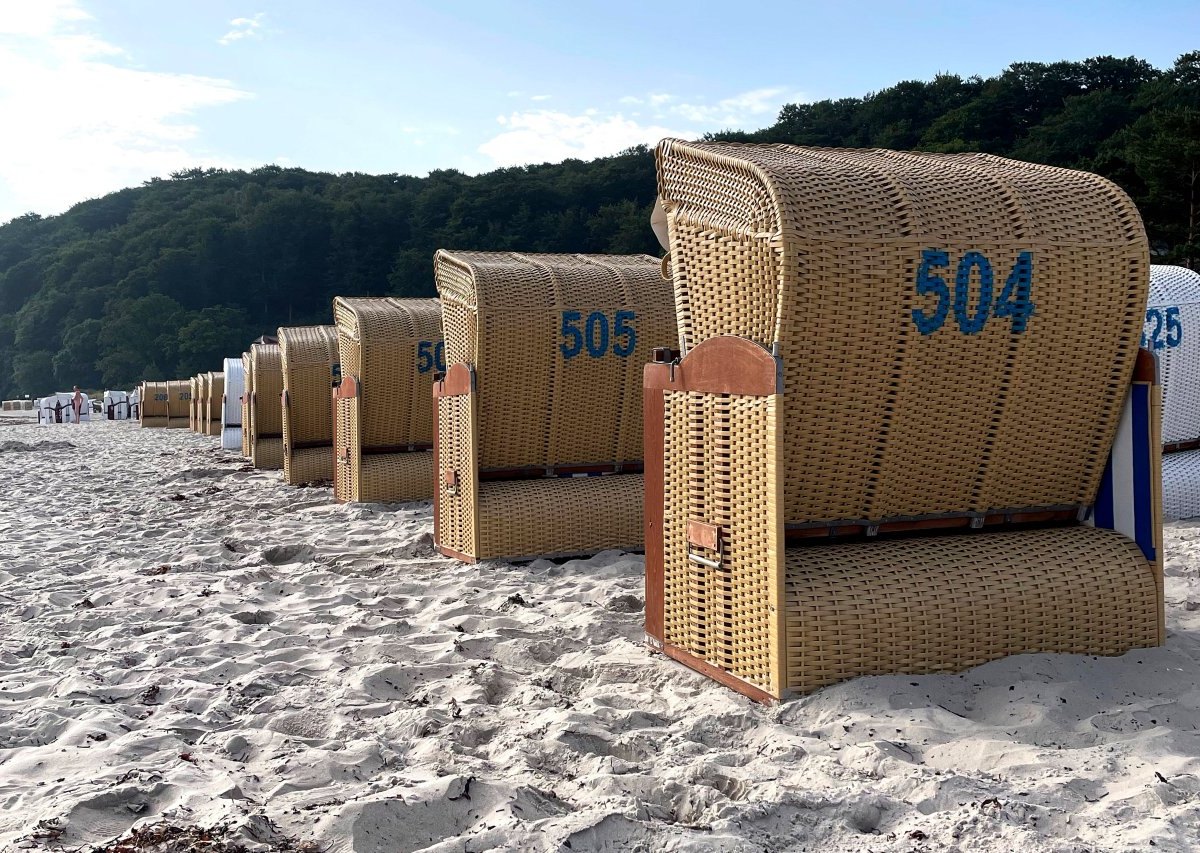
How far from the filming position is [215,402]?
26.2 m

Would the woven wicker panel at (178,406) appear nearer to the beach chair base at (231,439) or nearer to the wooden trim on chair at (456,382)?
the beach chair base at (231,439)

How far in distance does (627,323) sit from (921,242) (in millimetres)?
3334

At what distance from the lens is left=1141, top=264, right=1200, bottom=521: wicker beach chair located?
682 cm

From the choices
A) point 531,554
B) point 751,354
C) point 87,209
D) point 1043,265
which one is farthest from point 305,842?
point 87,209

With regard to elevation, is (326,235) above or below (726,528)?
above

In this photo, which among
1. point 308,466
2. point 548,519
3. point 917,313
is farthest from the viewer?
point 308,466

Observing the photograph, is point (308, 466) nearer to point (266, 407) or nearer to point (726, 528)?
point (266, 407)

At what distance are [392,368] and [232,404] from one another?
1151cm

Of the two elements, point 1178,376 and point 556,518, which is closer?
point 556,518

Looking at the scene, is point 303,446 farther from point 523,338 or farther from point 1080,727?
point 1080,727

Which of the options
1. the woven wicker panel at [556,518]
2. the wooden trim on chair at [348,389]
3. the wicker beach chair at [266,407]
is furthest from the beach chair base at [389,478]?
the wicker beach chair at [266,407]

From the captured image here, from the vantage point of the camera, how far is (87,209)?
106 meters

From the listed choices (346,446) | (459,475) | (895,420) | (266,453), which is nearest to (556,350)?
(459,475)

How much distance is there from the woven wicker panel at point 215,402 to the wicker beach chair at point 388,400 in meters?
17.6
